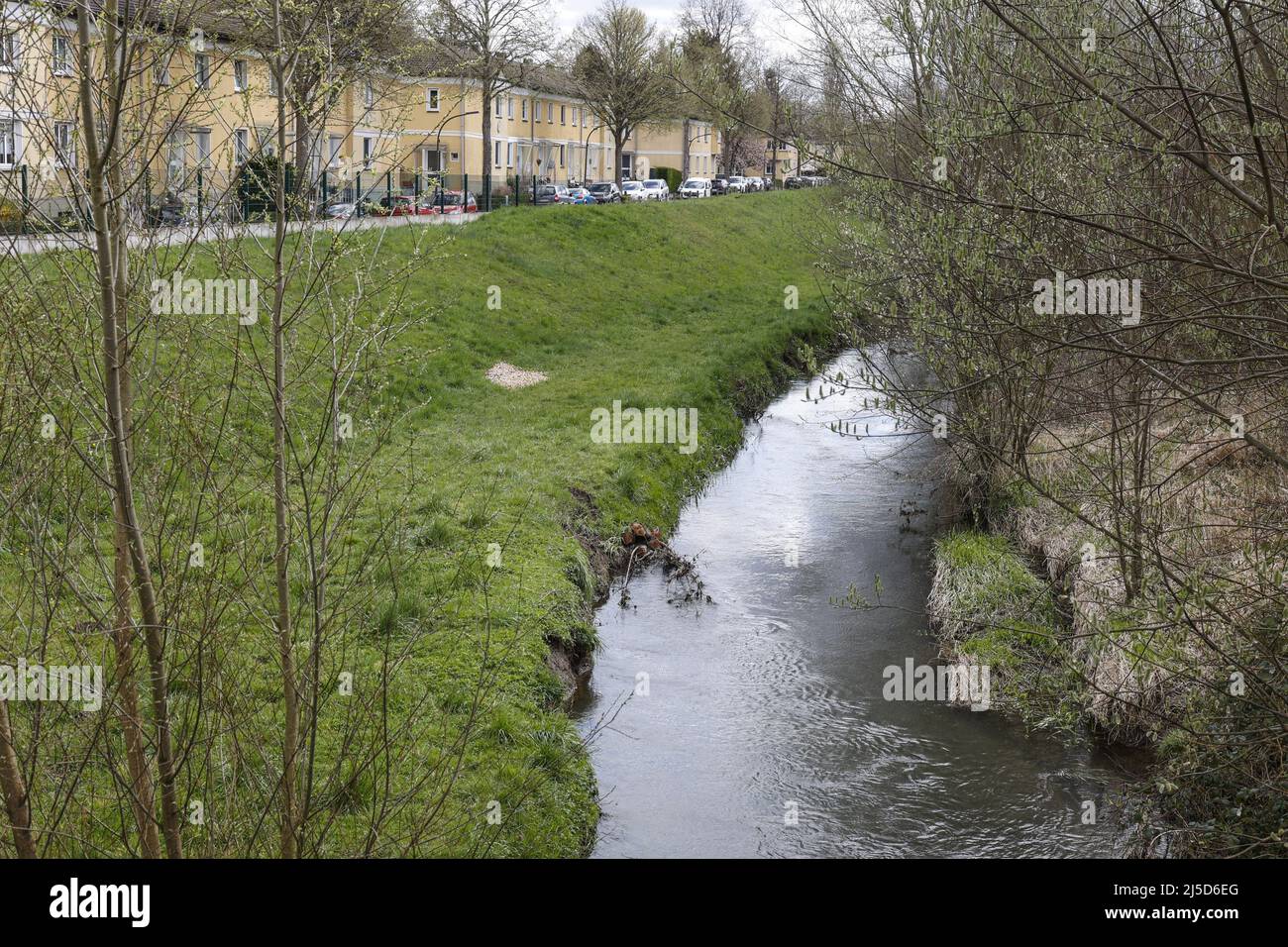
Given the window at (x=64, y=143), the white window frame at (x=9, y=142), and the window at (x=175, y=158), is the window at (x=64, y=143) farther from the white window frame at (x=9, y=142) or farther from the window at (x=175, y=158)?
the window at (x=175, y=158)

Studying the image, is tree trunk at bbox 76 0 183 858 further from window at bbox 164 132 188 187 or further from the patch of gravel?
the patch of gravel

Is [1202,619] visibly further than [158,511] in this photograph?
Yes

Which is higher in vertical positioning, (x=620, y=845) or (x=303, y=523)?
(x=303, y=523)

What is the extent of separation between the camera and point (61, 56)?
4777mm

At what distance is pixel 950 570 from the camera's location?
14617 mm

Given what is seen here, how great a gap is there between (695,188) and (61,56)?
68.7 m

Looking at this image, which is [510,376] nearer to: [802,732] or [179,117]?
[802,732]

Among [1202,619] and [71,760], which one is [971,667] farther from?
[71,760]

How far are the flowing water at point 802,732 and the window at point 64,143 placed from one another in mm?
4811

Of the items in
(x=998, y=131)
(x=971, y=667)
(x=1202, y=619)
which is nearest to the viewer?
(x=1202, y=619)

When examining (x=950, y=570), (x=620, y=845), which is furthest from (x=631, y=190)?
(x=620, y=845)

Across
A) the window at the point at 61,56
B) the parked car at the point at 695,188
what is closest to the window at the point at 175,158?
the window at the point at 61,56

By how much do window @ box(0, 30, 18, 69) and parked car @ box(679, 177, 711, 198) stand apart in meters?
65.5
